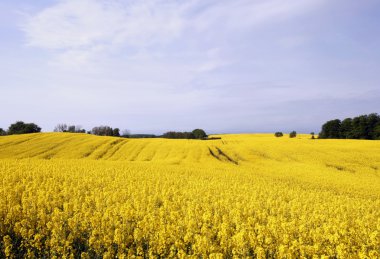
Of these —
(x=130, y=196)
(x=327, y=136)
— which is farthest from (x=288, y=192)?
(x=327, y=136)

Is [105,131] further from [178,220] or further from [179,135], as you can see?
[178,220]

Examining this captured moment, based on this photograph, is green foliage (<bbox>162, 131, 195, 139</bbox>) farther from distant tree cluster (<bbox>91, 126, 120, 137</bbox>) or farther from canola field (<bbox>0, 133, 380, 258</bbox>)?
canola field (<bbox>0, 133, 380, 258</bbox>)

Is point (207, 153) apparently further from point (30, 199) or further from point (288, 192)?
point (30, 199)

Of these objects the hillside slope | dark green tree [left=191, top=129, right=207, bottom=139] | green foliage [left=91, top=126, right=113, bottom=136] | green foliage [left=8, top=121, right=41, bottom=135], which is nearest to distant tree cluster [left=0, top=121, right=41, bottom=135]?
green foliage [left=8, top=121, right=41, bottom=135]

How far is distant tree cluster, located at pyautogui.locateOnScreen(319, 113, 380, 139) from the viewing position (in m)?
65.3

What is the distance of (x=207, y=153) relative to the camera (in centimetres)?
4353

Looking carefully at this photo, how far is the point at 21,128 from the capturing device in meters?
73.5

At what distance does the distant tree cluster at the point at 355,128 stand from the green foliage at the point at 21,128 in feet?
217

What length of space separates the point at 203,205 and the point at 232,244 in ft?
13.2

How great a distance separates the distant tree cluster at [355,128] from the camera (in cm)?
6534

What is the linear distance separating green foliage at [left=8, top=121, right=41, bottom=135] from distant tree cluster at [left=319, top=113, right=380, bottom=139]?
66.1 m

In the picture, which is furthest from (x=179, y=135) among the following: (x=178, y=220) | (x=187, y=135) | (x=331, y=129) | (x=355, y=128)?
(x=178, y=220)

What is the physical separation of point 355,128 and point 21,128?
238 ft

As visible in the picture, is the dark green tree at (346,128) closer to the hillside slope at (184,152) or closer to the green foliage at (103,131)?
the hillside slope at (184,152)
